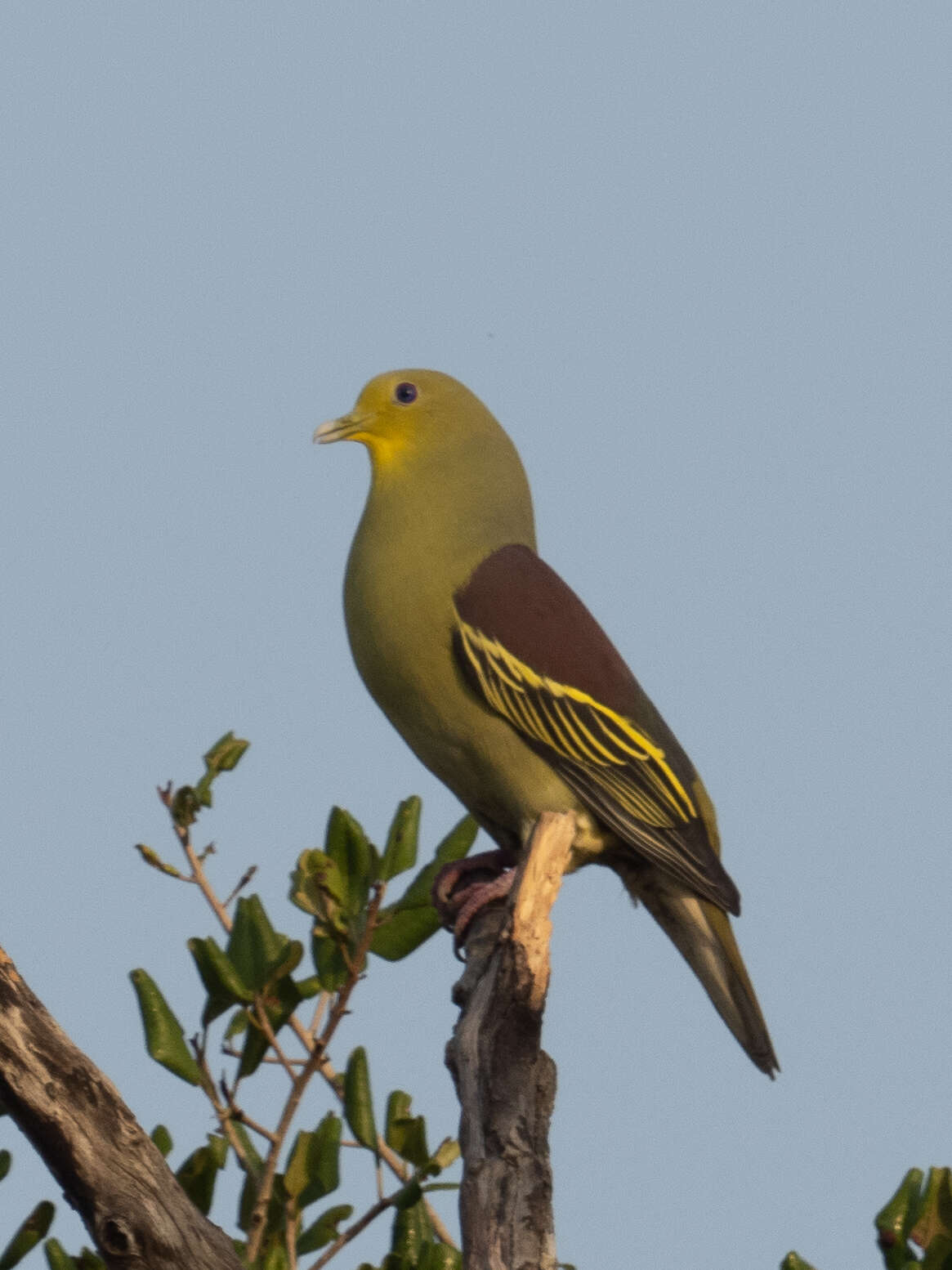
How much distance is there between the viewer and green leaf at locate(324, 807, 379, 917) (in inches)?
175

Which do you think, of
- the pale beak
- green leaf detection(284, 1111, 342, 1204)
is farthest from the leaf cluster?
the pale beak

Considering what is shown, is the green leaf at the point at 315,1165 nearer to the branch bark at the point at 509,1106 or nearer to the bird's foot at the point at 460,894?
the branch bark at the point at 509,1106

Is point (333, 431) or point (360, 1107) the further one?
point (333, 431)

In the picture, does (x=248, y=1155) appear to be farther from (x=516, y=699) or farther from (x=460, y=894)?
(x=516, y=699)

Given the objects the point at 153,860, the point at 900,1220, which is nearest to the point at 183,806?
the point at 153,860

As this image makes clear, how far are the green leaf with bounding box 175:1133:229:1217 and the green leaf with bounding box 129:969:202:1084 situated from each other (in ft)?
0.62

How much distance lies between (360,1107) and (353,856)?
2.20ft

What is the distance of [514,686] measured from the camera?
5.44 metres

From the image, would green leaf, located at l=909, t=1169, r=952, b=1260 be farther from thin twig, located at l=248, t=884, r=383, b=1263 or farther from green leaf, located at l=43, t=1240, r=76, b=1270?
green leaf, located at l=43, t=1240, r=76, b=1270

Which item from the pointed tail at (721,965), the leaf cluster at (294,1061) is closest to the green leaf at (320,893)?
the leaf cluster at (294,1061)

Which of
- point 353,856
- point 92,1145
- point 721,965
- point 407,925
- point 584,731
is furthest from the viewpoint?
point 721,965

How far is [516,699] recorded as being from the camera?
5.44m

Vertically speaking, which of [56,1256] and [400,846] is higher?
[400,846]

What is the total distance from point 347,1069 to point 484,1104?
1.50 ft
